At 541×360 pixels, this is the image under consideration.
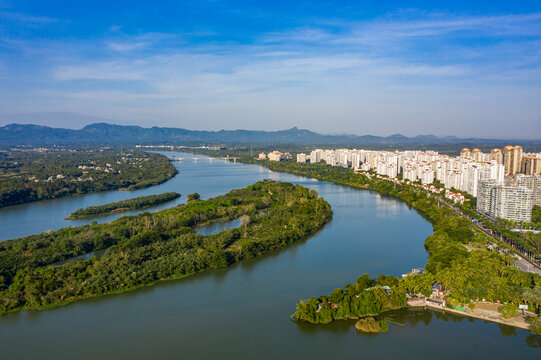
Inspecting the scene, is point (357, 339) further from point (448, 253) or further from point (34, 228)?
point (34, 228)

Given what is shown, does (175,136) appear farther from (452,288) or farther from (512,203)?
(452,288)

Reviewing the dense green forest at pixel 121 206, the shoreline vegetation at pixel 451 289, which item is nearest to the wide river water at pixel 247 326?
the shoreline vegetation at pixel 451 289

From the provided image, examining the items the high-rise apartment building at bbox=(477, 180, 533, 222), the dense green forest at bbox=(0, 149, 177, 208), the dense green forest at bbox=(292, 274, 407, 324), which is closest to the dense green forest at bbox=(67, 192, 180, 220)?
the dense green forest at bbox=(0, 149, 177, 208)

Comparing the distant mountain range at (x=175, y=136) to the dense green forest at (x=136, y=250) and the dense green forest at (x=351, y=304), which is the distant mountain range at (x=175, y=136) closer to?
the dense green forest at (x=136, y=250)

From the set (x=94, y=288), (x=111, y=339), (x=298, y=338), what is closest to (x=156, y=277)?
(x=94, y=288)

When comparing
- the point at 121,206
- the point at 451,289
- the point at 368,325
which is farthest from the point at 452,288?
the point at 121,206
